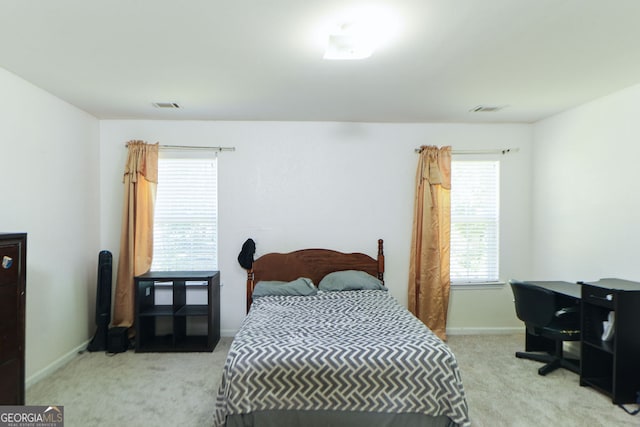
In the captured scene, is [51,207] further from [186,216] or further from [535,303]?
[535,303]

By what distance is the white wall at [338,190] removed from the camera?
168 inches

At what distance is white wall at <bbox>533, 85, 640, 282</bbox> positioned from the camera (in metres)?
3.15

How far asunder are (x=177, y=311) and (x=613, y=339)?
396 cm

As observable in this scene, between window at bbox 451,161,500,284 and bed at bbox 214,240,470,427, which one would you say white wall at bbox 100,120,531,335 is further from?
bed at bbox 214,240,470,427

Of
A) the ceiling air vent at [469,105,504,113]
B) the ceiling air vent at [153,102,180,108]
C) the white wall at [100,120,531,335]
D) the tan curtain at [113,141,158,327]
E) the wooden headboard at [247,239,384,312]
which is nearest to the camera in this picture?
the ceiling air vent at [153,102,180,108]

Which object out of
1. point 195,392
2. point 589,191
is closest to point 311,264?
point 195,392

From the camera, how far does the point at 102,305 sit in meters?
3.78

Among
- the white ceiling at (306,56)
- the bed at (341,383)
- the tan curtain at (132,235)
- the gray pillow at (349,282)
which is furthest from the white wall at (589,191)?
the tan curtain at (132,235)

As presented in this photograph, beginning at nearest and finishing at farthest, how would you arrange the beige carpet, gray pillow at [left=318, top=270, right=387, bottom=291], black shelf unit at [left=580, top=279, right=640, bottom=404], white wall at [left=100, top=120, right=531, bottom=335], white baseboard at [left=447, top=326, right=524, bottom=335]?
the beige carpet → black shelf unit at [left=580, top=279, right=640, bottom=404] → gray pillow at [left=318, top=270, right=387, bottom=291] → white wall at [left=100, top=120, right=531, bottom=335] → white baseboard at [left=447, top=326, right=524, bottom=335]

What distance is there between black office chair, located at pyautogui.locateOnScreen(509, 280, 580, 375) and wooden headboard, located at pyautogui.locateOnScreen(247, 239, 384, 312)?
4.84 ft

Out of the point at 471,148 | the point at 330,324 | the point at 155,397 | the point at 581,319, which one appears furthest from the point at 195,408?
the point at 471,148

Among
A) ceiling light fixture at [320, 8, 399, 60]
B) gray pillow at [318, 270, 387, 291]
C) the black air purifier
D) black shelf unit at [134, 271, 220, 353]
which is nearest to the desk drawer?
gray pillow at [318, 270, 387, 291]

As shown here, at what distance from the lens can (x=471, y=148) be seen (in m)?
4.39

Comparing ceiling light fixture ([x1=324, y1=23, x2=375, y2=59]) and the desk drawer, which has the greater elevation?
ceiling light fixture ([x1=324, y1=23, x2=375, y2=59])
